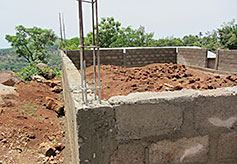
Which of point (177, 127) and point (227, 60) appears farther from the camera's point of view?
point (227, 60)

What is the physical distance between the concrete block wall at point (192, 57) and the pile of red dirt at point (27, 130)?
7096 millimetres

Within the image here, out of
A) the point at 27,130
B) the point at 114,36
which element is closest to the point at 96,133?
the point at 27,130

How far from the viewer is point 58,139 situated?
473 cm

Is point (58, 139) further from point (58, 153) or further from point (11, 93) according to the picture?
point (11, 93)

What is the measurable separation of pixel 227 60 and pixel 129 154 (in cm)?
887

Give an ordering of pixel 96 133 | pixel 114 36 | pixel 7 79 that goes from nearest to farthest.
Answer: pixel 96 133 < pixel 7 79 < pixel 114 36

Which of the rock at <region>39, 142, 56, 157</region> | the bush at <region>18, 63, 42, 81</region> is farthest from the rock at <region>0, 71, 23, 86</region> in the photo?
the rock at <region>39, 142, 56, 157</region>

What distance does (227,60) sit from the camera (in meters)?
9.05

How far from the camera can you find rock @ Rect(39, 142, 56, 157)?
3964 mm

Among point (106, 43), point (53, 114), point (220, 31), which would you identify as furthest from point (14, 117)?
point (220, 31)

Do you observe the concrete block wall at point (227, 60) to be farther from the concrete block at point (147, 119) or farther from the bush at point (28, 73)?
the bush at point (28, 73)

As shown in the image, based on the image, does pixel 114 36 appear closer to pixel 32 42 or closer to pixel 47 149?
pixel 32 42

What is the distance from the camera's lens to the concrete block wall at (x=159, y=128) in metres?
1.47

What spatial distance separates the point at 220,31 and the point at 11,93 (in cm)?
3527
